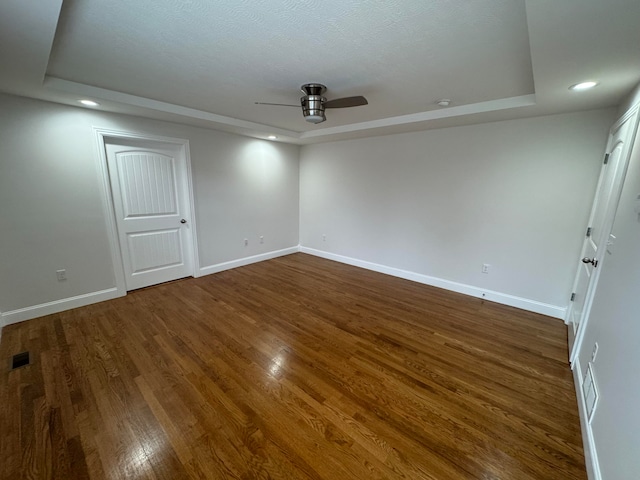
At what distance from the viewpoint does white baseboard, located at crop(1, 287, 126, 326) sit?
2.67 meters

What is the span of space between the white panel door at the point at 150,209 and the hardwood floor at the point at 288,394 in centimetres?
72

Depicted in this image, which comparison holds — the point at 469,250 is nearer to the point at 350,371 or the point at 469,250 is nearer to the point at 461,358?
the point at 461,358

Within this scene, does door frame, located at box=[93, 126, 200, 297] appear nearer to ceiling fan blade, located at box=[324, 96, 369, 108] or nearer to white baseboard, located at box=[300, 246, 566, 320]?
ceiling fan blade, located at box=[324, 96, 369, 108]

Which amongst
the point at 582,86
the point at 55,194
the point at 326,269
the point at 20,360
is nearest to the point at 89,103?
the point at 55,194

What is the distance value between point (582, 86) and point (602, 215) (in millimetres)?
1092

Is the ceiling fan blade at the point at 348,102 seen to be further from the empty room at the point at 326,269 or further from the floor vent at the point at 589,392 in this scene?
the floor vent at the point at 589,392

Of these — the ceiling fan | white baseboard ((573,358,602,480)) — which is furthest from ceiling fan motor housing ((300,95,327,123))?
white baseboard ((573,358,602,480))

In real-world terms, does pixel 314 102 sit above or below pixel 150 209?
above

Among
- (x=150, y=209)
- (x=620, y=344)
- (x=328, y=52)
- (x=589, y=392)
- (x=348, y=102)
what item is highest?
(x=328, y=52)

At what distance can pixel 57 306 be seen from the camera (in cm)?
291

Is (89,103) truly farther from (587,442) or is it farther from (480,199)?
(587,442)

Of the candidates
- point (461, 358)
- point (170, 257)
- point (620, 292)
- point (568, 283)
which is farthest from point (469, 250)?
point (170, 257)

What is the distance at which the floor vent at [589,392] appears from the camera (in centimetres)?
148

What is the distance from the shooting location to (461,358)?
7.48ft
